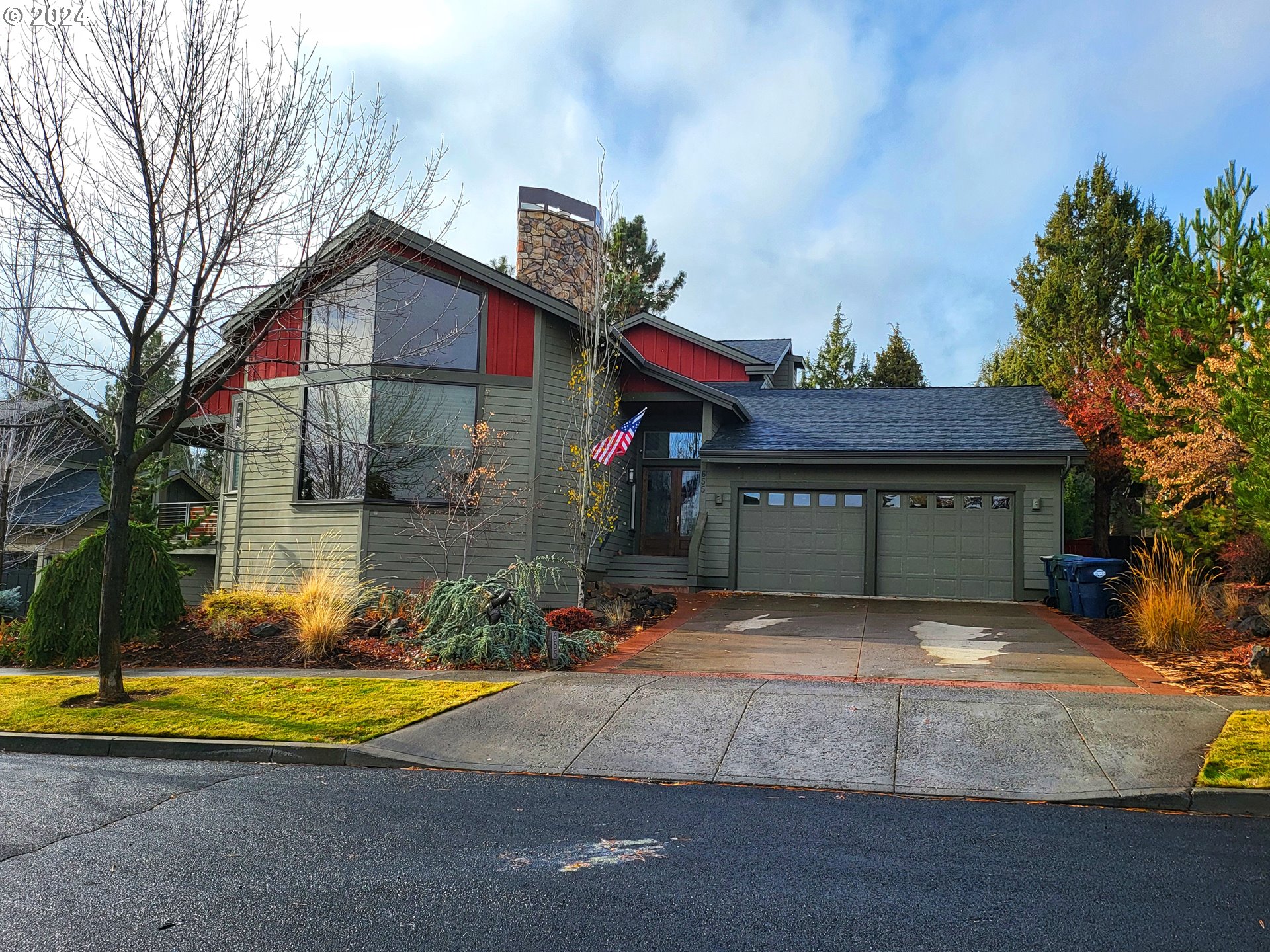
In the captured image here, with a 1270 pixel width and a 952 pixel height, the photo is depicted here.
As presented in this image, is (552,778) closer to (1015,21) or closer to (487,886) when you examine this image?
(487,886)

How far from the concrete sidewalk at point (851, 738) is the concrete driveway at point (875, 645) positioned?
1130 millimetres

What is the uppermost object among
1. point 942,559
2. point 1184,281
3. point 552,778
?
point 1184,281

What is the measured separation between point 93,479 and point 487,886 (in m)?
26.0

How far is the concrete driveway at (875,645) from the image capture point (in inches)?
385

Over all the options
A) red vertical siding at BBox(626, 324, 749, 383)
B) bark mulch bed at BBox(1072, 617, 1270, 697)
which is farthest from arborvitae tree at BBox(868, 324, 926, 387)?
bark mulch bed at BBox(1072, 617, 1270, 697)

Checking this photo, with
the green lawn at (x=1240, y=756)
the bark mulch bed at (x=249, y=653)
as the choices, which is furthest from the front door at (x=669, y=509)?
the green lawn at (x=1240, y=756)

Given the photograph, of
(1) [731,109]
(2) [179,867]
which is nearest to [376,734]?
(2) [179,867]

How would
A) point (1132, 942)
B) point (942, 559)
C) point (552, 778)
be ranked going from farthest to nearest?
point (942, 559) → point (552, 778) → point (1132, 942)

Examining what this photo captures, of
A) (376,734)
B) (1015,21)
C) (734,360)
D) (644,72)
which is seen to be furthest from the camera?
(734,360)

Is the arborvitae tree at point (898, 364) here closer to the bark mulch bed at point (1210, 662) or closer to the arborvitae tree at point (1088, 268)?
the arborvitae tree at point (1088, 268)

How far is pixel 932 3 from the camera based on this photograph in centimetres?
1199

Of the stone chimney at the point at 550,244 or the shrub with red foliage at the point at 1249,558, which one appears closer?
the shrub with red foliage at the point at 1249,558

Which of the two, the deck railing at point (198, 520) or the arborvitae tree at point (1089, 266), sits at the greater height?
the arborvitae tree at point (1089, 266)

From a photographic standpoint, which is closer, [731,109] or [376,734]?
[376,734]
